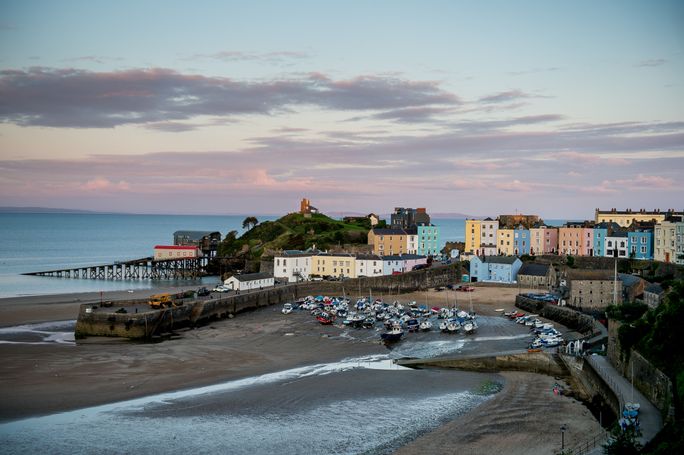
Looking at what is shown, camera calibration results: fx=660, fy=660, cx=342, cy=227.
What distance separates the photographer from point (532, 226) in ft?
302

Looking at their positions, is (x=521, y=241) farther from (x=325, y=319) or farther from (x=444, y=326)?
(x=325, y=319)

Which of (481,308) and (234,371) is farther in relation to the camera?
→ (481,308)

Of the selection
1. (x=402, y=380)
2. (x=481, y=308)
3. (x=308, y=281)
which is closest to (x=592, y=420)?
(x=402, y=380)

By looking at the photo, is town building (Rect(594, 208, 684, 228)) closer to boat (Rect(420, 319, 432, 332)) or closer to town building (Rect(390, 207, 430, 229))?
town building (Rect(390, 207, 430, 229))

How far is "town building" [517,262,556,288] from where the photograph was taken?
66688 mm

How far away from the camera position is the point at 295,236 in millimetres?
95938

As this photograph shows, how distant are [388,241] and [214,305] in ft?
121

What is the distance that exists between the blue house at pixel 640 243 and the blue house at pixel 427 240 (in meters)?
24.7

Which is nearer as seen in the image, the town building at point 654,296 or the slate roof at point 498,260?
the town building at point 654,296

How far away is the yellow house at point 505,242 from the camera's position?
280ft

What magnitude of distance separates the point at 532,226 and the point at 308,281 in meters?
37.9

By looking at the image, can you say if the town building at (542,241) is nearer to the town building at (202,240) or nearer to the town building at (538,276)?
the town building at (538,276)

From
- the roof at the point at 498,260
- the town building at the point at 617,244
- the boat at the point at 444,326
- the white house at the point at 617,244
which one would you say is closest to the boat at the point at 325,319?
the boat at the point at 444,326

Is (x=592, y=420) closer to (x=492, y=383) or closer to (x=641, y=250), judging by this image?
(x=492, y=383)
